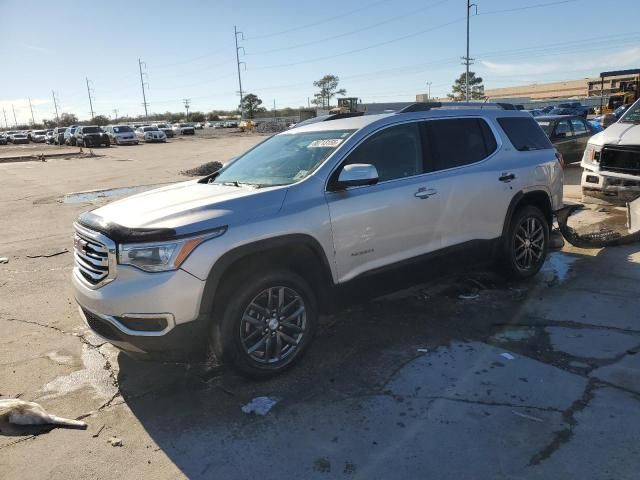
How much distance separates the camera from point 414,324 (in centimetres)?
470

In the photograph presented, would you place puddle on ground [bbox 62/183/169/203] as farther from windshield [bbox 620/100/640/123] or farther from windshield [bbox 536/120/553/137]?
windshield [bbox 620/100/640/123]

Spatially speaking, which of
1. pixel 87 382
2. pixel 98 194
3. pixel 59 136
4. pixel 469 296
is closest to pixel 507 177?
pixel 469 296

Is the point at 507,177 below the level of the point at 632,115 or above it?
below

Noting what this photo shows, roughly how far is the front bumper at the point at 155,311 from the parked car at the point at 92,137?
146 ft

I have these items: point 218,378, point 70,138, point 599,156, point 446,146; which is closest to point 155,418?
point 218,378

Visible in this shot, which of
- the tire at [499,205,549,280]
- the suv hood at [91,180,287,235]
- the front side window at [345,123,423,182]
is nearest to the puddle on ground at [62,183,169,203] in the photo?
the suv hood at [91,180,287,235]

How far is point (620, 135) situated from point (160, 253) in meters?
7.74

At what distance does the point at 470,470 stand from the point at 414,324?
6.58 feet

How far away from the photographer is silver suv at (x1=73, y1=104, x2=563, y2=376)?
131 inches

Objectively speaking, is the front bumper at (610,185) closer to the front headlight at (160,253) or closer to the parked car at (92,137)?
the front headlight at (160,253)

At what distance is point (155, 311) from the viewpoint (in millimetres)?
3279

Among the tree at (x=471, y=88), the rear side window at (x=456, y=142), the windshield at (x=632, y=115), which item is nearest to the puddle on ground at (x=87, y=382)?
the rear side window at (x=456, y=142)

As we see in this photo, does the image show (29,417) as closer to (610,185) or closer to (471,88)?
(610,185)

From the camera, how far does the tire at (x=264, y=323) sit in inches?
139
